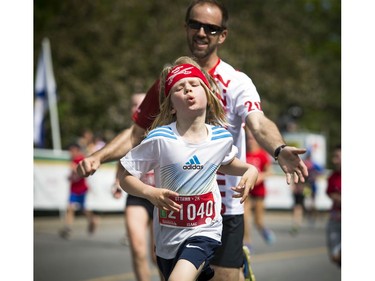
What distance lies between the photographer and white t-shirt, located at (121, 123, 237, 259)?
4.96m

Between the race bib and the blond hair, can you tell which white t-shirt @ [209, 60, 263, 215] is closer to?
the blond hair

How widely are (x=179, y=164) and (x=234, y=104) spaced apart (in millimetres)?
1012

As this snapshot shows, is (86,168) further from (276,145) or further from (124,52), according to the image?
(124,52)

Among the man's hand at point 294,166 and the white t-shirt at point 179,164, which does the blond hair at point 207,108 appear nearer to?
the white t-shirt at point 179,164

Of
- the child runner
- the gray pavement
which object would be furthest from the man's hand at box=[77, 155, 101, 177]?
the gray pavement

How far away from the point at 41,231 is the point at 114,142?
44.7ft

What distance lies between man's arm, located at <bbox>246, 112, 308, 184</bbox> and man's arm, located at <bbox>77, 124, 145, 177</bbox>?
0.83 meters

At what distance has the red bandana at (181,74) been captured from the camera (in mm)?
5043

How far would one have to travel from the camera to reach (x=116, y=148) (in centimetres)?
585

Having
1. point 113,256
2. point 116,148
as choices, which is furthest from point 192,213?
point 113,256

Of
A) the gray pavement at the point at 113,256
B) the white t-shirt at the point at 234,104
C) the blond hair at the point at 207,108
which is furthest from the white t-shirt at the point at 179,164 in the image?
the gray pavement at the point at 113,256

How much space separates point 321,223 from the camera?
27.3m
